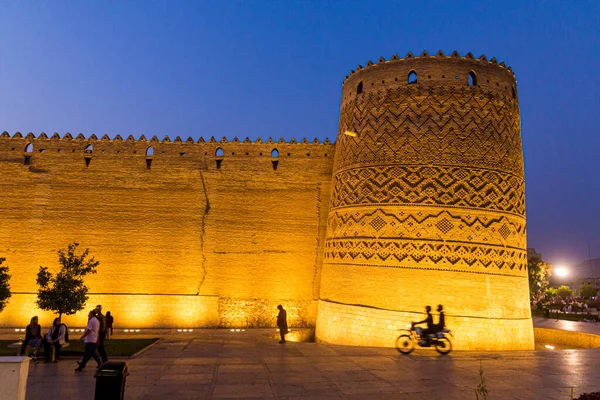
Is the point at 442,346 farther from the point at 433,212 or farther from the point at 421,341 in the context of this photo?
the point at 433,212

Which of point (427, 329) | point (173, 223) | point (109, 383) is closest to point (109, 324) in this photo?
point (173, 223)

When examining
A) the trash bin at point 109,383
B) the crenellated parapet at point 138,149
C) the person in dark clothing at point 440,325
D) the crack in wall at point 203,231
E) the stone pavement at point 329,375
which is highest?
the crenellated parapet at point 138,149

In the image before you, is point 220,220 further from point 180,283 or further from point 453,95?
point 453,95

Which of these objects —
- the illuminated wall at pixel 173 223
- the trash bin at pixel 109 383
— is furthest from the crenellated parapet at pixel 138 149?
the trash bin at pixel 109 383

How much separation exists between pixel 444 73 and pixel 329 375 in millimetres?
7684

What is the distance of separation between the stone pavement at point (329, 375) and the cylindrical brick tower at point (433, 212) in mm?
1201

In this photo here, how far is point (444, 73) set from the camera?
10.1 m

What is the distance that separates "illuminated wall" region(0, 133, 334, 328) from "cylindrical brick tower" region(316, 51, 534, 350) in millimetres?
2483

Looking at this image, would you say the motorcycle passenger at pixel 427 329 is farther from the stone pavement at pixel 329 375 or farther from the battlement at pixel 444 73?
the battlement at pixel 444 73

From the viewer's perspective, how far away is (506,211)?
9781 mm

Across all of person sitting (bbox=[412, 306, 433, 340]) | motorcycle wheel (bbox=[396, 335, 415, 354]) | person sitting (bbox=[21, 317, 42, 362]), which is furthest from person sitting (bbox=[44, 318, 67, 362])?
person sitting (bbox=[412, 306, 433, 340])

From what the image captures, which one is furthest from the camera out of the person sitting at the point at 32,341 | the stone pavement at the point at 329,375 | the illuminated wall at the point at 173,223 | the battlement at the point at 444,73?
the illuminated wall at the point at 173,223

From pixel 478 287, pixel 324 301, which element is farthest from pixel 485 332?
pixel 324 301

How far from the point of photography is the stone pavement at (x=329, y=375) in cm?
489
